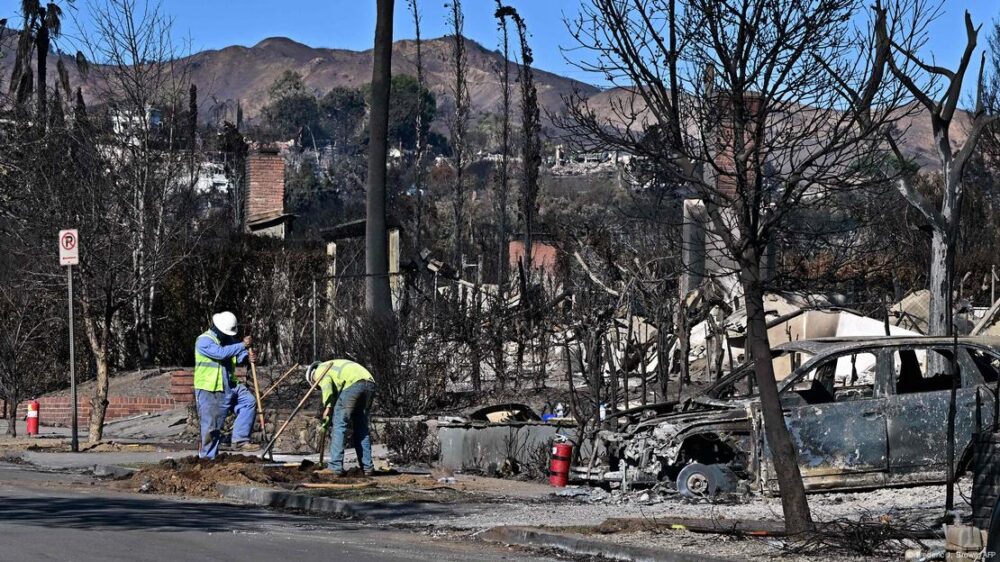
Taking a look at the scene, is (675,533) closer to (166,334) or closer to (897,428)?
(897,428)

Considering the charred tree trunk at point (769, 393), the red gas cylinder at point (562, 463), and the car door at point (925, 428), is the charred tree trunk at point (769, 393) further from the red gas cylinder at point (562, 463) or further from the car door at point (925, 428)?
the red gas cylinder at point (562, 463)

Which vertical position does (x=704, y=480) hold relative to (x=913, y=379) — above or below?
below

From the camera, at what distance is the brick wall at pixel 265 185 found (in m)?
44.4

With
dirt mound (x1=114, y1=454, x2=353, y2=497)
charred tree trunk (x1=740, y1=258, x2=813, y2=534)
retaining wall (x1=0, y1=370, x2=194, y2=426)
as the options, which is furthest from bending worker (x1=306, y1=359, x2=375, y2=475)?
retaining wall (x1=0, y1=370, x2=194, y2=426)

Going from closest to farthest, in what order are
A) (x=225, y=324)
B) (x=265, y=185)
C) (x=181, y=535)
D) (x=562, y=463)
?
(x=181, y=535)
(x=562, y=463)
(x=225, y=324)
(x=265, y=185)

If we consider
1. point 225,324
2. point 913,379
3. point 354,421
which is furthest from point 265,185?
point 913,379

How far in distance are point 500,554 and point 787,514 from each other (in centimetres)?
223

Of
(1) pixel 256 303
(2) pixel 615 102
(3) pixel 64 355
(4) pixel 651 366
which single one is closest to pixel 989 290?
(4) pixel 651 366

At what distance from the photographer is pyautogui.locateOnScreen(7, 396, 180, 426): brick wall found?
27.0 meters

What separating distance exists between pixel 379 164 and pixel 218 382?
10123mm

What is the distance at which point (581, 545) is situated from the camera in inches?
447

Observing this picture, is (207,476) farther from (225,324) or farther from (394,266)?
(394,266)

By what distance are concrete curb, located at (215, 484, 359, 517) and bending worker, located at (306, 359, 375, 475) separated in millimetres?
1537

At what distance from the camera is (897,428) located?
1393 cm
